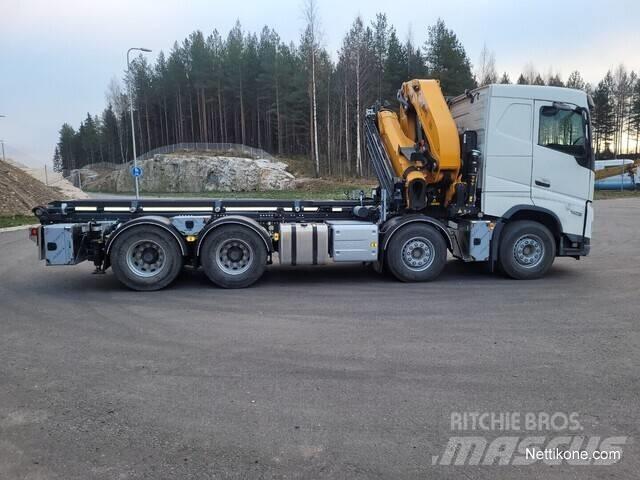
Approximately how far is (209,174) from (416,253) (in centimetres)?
5016

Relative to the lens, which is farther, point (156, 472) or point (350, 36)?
point (350, 36)

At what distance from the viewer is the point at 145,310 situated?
7.65m

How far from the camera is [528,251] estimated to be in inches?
387

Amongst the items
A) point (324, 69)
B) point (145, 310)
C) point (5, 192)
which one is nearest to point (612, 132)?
point (324, 69)

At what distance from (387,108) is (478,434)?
840cm

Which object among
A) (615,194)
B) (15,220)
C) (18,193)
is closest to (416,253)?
(15,220)

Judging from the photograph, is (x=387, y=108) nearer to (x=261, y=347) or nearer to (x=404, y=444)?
(x=261, y=347)

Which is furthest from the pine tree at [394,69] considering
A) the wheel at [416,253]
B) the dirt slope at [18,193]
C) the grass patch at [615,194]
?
the wheel at [416,253]

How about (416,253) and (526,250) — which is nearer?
(416,253)

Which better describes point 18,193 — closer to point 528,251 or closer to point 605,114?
point 528,251

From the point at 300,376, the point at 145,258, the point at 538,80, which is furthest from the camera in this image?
the point at 538,80

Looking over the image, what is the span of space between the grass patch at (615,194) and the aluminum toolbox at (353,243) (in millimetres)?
35894

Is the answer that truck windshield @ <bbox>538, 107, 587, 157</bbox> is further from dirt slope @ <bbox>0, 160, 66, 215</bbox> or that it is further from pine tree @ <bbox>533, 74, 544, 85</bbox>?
pine tree @ <bbox>533, 74, 544, 85</bbox>

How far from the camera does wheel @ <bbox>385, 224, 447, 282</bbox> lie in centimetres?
952
